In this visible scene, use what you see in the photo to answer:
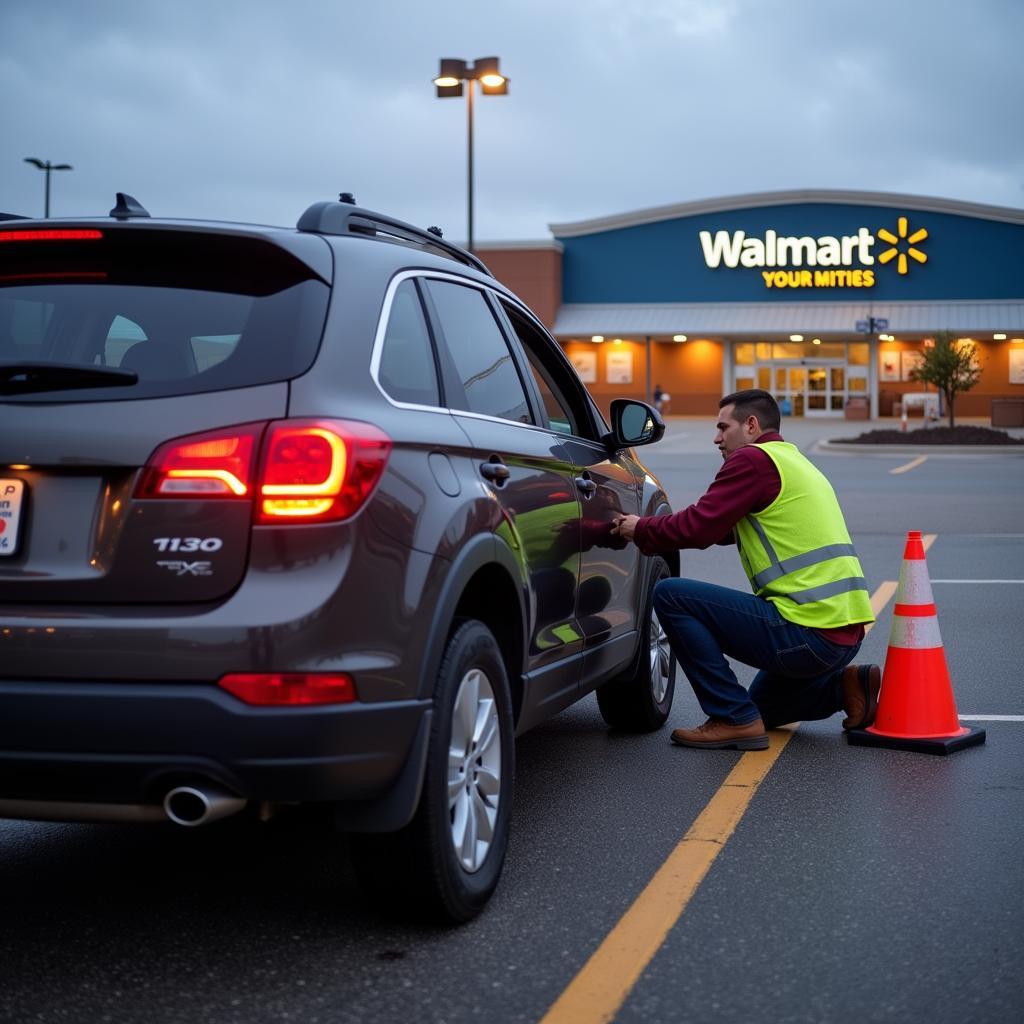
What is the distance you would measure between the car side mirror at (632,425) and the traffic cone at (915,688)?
4.06ft

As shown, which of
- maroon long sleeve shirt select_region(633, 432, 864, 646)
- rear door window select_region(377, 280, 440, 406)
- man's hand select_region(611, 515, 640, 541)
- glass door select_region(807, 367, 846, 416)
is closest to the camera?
rear door window select_region(377, 280, 440, 406)

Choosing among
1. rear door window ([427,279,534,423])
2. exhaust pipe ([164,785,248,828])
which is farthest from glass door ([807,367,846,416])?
exhaust pipe ([164,785,248,828])

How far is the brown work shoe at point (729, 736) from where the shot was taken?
6.28 metres

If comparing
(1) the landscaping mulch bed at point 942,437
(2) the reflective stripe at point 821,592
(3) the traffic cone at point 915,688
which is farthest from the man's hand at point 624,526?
(1) the landscaping mulch bed at point 942,437

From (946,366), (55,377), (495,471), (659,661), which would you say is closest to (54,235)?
(55,377)

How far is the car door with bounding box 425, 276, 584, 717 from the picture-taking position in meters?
4.42

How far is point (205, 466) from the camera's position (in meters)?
3.47

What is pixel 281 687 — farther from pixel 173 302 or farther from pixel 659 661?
pixel 659 661

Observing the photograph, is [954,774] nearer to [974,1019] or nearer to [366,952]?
[974,1019]

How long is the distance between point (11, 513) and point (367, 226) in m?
1.37

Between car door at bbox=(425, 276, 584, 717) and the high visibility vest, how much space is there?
4.02 feet

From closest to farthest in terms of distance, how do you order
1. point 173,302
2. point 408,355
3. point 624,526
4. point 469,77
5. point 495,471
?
1. point 173,302
2. point 408,355
3. point 495,471
4. point 624,526
5. point 469,77

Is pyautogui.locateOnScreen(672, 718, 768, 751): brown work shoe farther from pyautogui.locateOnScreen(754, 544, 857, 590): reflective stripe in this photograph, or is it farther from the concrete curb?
the concrete curb

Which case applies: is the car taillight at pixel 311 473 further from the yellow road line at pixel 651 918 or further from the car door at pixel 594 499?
the car door at pixel 594 499
